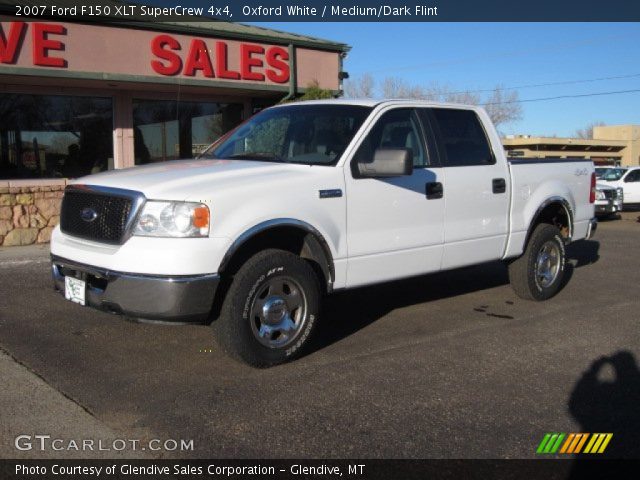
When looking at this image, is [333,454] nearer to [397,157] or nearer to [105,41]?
[397,157]

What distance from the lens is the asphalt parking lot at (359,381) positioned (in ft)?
12.2

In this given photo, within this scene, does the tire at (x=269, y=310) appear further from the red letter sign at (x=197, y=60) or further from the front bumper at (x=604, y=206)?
the front bumper at (x=604, y=206)

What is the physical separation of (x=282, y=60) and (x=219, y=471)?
38.0 feet

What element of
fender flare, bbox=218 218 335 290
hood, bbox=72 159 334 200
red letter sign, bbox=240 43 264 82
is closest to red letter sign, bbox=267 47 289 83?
red letter sign, bbox=240 43 264 82

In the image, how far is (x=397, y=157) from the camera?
5.01 metres

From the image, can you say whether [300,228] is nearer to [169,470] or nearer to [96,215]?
[96,215]

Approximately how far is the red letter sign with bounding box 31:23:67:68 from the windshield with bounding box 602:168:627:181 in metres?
17.4

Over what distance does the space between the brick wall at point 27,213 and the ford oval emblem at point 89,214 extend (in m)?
6.63

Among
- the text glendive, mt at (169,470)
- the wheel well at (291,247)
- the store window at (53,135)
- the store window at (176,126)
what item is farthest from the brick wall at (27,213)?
the text glendive, mt at (169,470)

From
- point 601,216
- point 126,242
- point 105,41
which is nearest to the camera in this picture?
point 126,242

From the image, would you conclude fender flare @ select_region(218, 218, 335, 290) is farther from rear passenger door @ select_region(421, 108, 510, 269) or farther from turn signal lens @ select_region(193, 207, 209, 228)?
rear passenger door @ select_region(421, 108, 510, 269)

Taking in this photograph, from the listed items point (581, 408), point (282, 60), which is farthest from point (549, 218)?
point (282, 60)

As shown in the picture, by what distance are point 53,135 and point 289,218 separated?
9.40 meters

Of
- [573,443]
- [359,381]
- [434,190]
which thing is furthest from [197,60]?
[573,443]
